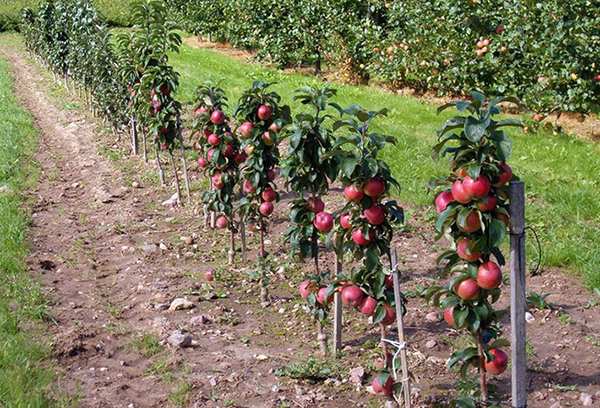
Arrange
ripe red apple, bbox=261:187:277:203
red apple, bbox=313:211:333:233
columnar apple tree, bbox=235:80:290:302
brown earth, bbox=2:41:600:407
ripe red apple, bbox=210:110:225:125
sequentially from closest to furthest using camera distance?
brown earth, bbox=2:41:600:407, red apple, bbox=313:211:333:233, columnar apple tree, bbox=235:80:290:302, ripe red apple, bbox=261:187:277:203, ripe red apple, bbox=210:110:225:125

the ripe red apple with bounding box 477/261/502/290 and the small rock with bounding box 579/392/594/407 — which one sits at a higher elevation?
the ripe red apple with bounding box 477/261/502/290

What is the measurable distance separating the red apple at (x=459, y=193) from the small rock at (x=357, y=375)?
4.99 ft

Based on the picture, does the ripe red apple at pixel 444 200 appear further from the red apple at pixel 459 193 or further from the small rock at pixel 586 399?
the small rock at pixel 586 399

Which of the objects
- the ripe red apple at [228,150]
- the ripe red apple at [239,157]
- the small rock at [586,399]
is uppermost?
the ripe red apple at [228,150]

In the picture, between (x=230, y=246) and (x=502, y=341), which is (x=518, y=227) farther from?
(x=230, y=246)

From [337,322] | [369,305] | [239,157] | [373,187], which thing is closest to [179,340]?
[337,322]

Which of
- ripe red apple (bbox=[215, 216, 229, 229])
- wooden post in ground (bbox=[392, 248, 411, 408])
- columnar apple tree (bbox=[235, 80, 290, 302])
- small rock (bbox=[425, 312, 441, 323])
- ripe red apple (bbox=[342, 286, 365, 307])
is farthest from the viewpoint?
ripe red apple (bbox=[215, 216, 229, 229])

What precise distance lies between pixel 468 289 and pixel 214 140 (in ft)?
11.1

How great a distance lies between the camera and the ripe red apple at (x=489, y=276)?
280 cm

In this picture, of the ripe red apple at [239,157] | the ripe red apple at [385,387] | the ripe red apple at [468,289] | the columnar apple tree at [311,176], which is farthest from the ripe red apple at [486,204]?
the ripe red apple at [239,157]

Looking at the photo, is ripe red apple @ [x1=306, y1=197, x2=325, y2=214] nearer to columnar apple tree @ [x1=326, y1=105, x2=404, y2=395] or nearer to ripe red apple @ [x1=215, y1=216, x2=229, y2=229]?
columnar apple tree @ [x1=326, y1=105, x2=404, y2=395]

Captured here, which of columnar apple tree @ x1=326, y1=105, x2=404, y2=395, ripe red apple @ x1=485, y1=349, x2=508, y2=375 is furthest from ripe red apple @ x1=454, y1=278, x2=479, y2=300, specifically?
columnar apple tree @ x1=326, y1=105, x2=404, y2=395

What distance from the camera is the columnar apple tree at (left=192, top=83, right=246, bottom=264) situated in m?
5.77

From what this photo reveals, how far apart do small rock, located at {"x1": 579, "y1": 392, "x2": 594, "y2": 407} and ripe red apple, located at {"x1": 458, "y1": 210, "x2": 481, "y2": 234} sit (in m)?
1.35
